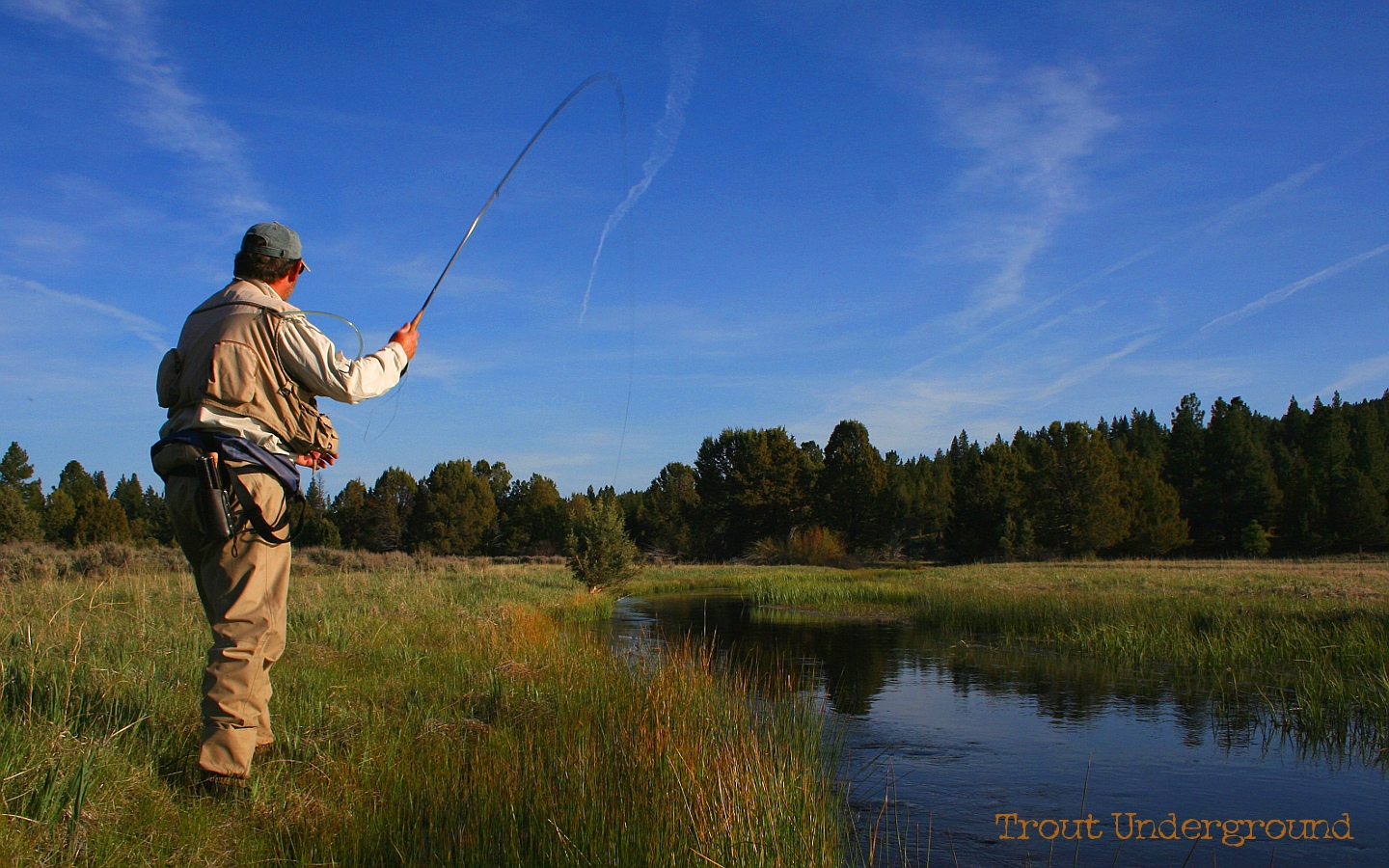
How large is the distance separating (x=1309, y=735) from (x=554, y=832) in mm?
7271

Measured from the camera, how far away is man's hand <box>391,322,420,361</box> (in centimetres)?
394

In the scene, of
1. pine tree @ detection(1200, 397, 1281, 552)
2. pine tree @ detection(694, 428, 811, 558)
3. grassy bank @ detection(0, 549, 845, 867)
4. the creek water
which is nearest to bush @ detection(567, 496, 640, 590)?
the creek water

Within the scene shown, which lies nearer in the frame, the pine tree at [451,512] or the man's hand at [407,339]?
the man's hand at [407,339]

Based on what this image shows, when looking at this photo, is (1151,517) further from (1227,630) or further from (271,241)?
(271,241)

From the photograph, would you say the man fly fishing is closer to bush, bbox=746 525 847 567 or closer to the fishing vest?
the fishing vest

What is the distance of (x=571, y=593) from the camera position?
1970 centimetres

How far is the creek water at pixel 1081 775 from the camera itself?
486cm

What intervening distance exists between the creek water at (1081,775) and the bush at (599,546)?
398 inches

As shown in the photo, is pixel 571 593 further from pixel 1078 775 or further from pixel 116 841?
pixel 116 841

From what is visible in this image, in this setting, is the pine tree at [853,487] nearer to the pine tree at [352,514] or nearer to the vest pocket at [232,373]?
the pine tree at [352,514]

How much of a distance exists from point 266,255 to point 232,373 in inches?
24.7

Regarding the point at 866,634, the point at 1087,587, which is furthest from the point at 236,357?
the point at 1087,587

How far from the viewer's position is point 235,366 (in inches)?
131

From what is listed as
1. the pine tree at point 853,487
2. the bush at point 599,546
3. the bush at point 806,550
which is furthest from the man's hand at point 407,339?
the pine tree at point 853,487
